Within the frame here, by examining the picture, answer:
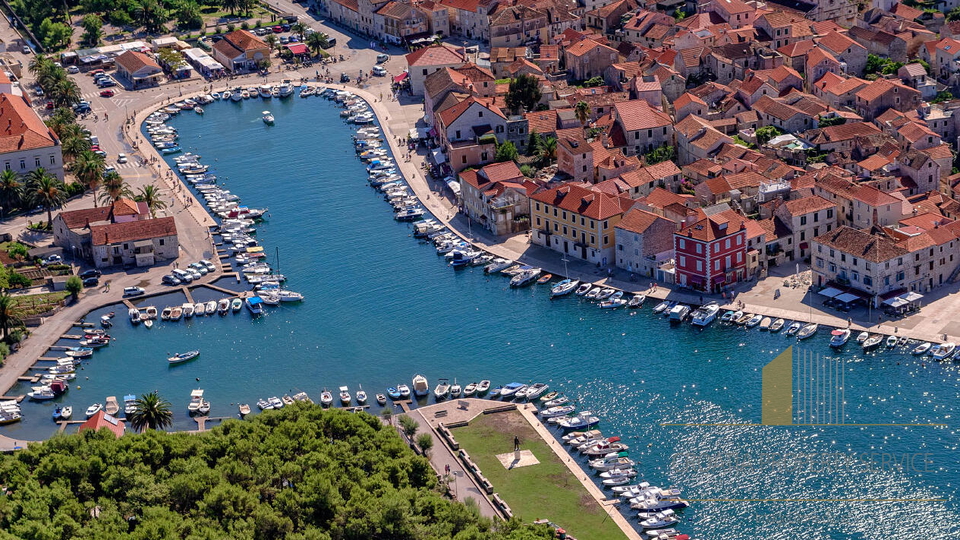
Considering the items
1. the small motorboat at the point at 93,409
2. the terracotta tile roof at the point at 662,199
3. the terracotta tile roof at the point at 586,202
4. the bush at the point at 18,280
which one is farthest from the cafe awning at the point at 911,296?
the bush at the point at 18,280

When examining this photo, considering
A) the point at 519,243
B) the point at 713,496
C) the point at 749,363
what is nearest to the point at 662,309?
the point at 749,363

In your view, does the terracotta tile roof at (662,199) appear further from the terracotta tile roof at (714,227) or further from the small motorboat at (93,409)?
the small motorboat at (93,409)

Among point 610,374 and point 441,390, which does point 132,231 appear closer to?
point 441,390

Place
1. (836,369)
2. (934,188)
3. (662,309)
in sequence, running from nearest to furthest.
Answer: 1. (836,369)
2. (662,309)
3. (934,188)

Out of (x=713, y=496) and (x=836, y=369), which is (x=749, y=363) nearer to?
(x=836, y=369)

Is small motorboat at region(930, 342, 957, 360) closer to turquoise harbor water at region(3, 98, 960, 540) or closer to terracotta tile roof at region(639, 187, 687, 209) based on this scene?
turquoise harbor water at region(3, 98, 960, 540)
